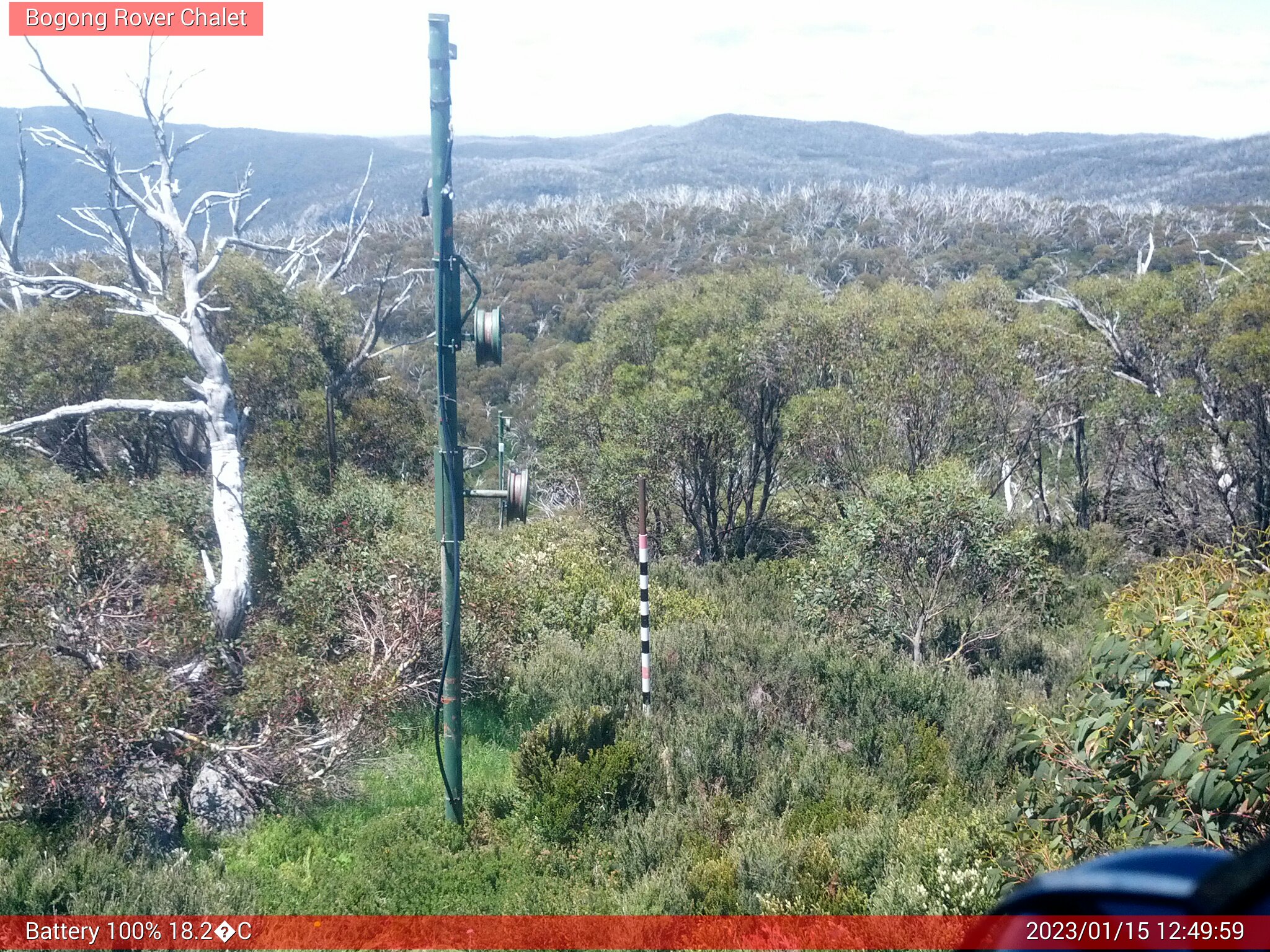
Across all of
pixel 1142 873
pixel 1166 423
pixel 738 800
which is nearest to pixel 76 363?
pixel 738 800

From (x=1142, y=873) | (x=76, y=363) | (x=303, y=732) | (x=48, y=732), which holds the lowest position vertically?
(x=303, y=732)

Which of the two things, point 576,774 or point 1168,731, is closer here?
point 1168,731

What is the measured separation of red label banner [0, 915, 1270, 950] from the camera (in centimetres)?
462

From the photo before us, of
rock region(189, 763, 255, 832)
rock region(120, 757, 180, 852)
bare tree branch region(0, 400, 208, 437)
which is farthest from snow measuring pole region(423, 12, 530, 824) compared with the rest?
bare tree branch region(0, 400, 208, 437)

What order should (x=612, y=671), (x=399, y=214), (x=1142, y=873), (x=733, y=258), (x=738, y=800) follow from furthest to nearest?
(x=399, y=214), (x=733, y=258), (x=612, y=671), (x=738, y=800), (x=1142, y=873)

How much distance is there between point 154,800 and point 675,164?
493ft

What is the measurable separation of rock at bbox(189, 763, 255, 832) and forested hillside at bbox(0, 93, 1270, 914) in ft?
0.09

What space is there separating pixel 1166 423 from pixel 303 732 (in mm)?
15494

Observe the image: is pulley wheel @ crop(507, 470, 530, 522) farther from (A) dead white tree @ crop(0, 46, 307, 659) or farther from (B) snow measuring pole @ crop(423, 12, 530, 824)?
(A) dead white tree @ crop(0, 46, 307, 659)

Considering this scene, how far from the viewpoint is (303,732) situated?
23.3ft

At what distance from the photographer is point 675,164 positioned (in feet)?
484

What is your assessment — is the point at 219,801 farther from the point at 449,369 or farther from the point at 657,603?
the point at 657,603

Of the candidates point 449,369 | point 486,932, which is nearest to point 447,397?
point 449,369

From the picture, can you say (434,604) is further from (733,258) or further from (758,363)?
(733,258)
